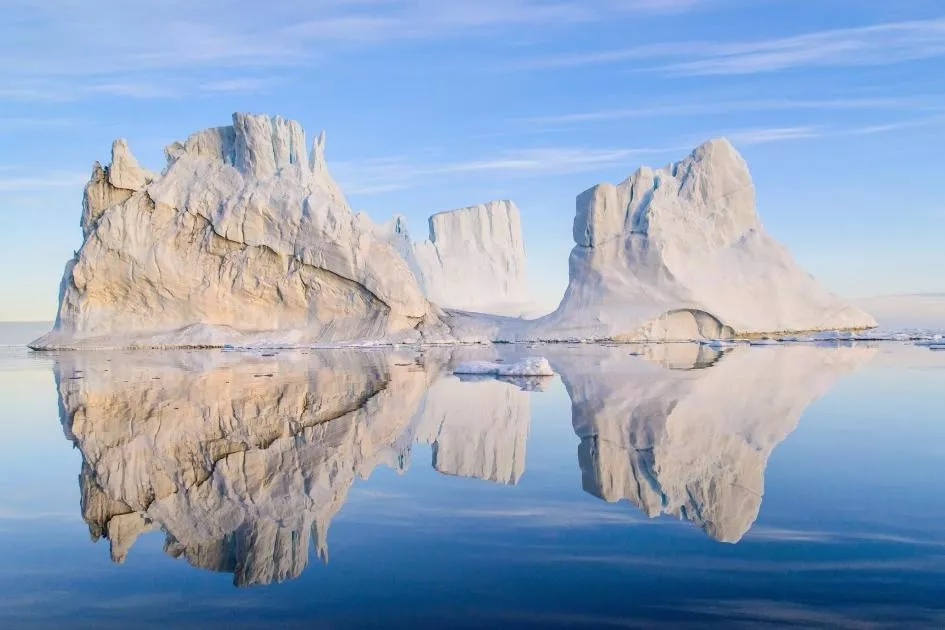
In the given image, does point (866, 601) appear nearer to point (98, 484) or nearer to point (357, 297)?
point (98, 484)

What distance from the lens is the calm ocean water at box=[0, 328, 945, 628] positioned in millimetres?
2670

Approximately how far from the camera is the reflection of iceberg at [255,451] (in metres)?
3.58

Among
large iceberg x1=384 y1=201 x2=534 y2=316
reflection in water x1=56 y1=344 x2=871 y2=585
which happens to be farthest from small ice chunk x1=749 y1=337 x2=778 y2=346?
large iceberg x1=384 y1=201 x2=534 y2=316

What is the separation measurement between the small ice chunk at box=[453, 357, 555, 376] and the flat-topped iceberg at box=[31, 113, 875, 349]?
1336 cm

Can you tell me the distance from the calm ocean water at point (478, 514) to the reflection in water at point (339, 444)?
0.02m

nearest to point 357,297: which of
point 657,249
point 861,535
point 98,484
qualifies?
point 657,249

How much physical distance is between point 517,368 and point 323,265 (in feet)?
49.9

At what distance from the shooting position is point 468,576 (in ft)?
9.63

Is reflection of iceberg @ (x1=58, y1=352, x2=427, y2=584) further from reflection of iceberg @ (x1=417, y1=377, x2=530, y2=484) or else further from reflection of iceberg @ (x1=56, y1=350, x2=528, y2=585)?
reflection of iceberg @ (x1=417, y1=377, x2=530, y2=484)

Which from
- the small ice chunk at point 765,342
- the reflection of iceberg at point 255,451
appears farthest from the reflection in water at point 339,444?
the small ice chunk at point 765,342

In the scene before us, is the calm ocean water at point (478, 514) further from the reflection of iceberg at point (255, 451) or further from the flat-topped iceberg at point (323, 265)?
the flat-topped iceberg at point (323, 265)

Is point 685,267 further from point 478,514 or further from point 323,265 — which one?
point 478,514

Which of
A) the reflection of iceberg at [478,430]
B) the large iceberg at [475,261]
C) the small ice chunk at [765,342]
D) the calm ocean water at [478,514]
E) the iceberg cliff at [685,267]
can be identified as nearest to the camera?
the calm ocean water at [478,514]

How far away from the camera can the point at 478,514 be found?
392 centimetres
